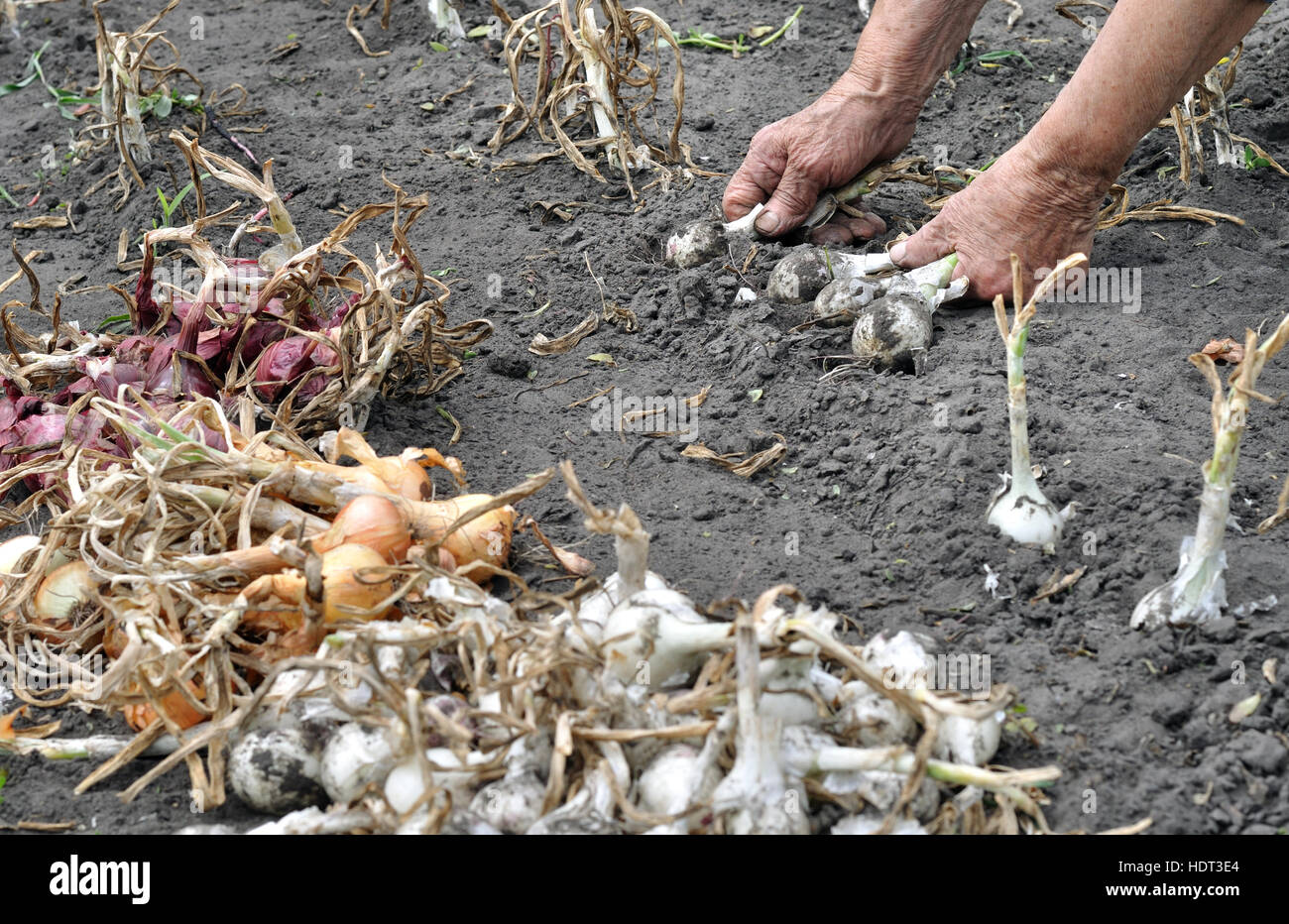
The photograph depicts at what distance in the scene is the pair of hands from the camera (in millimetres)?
2494

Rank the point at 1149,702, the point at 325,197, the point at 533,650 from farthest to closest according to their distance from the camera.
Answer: the point at 325,197 → the point at 1149,702 → the point at 533,650

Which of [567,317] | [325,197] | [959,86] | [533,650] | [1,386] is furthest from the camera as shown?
[959,86]

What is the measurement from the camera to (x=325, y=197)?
3.30 meters

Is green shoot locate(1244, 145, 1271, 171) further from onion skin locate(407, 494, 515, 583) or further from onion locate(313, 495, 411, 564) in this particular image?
onion locate(313, 495, 411, 564)

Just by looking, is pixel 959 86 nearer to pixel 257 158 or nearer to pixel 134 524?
pixel 257 158

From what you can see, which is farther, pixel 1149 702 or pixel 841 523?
pixel 841 523

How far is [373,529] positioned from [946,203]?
159cm

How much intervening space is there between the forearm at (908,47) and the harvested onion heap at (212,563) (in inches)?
61.2

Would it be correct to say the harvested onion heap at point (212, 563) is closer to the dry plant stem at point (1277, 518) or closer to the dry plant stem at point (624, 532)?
the dry plant stem at point (624, 532)

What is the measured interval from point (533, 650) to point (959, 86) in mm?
Answer: 2865

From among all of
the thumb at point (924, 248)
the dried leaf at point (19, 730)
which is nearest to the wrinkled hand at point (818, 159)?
the thumb at point (924, 248)

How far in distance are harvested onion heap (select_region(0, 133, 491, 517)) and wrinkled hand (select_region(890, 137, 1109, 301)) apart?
3.79ft

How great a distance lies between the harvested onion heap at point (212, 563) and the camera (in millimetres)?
1601

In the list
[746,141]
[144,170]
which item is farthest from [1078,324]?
[144,170]
